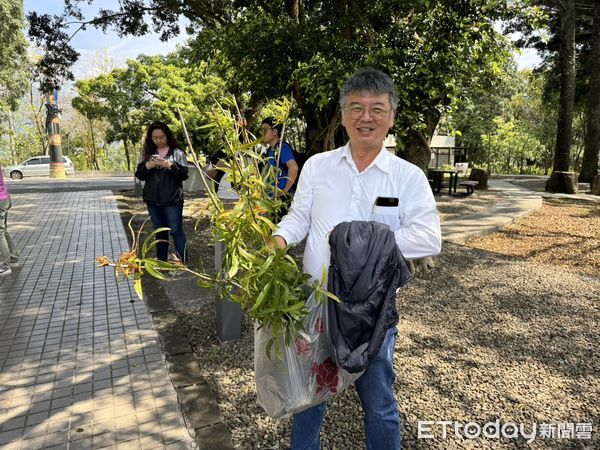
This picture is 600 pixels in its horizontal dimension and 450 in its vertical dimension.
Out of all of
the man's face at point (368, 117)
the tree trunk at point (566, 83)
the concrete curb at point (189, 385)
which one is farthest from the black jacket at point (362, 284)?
the tree trunk at point (566, 83)

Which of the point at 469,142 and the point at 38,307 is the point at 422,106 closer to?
the point at 38,307

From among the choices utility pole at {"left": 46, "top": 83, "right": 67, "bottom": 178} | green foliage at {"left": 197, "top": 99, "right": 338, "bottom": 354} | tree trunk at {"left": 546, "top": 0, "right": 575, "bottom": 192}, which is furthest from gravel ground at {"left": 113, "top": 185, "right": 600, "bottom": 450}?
utility pole at {"left": 46, "top": 83, "right": 67, "bottom": 178}

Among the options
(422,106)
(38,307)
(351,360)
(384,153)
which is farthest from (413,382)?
(38,307)

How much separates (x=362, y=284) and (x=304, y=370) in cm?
48

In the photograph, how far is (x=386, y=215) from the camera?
178 cm

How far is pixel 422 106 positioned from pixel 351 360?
155 inches

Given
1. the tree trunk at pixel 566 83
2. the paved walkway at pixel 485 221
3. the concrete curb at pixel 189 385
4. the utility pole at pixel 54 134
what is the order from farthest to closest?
1. the utility pole at pixel 54 134
2. the tree trunk at pixel 566 83
3. the paved walkway at pixel 485 221
4. the concrete curb at pixel 189 385

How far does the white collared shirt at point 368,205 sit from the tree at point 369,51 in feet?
8.96

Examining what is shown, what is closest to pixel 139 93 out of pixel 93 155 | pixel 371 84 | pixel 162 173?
pixel 93 155

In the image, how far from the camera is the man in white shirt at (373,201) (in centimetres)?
176

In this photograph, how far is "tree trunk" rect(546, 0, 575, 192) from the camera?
43.4 ft

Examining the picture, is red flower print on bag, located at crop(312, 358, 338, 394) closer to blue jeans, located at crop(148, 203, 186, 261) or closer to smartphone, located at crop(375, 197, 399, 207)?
smartphone, located at crop(375, 197, 399, 207)

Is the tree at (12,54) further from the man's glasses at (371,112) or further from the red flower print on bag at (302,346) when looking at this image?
the red flower print on bag at (302,346)

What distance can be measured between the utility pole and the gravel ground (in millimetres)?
21866
